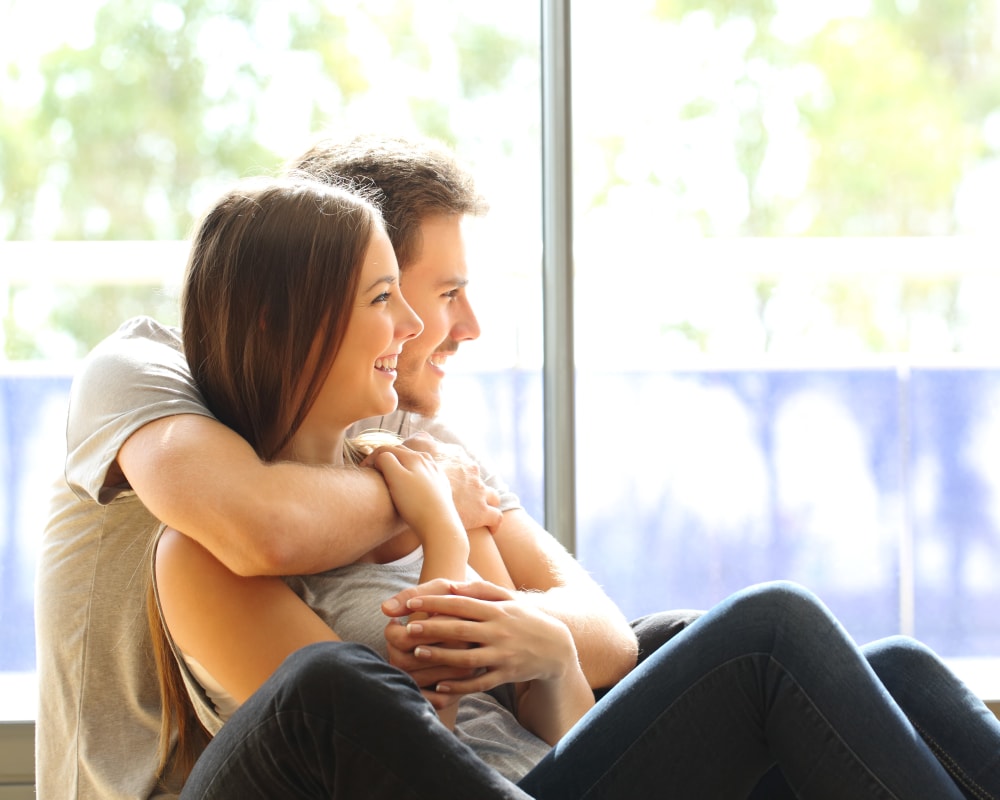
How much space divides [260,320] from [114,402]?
0.21 meters

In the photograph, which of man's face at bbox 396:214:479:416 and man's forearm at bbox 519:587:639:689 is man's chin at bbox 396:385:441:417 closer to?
man's face at bbox 396:214:479:416

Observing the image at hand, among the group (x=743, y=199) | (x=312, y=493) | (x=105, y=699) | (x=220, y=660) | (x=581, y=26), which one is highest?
(x=581, y=26)

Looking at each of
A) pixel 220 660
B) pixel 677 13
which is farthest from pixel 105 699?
pixel 677 13

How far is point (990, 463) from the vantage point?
8.07 ft

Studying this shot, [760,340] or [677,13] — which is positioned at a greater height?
[677,13]

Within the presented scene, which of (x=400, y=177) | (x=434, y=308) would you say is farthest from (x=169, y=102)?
(x=434, y=308)

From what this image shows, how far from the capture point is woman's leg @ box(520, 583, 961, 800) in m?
1.19

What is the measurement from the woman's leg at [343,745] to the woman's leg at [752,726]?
0.18 meters

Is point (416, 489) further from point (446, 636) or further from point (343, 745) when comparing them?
point (343, 745)

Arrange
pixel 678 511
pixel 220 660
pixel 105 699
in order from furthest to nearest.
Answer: pixel 678 511 → pixel 105 699 → pixel 220 660

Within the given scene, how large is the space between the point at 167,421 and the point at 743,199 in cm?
154

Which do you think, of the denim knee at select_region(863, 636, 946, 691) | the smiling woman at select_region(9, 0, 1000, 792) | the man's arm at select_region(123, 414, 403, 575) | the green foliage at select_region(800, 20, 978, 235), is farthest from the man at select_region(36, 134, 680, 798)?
the green foliage at select_region(800, 20, 978, 235)

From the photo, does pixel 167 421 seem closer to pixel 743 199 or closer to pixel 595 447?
pixel 595 447

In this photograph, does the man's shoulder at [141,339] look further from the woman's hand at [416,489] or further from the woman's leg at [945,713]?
the woman's leg at [945,713]
